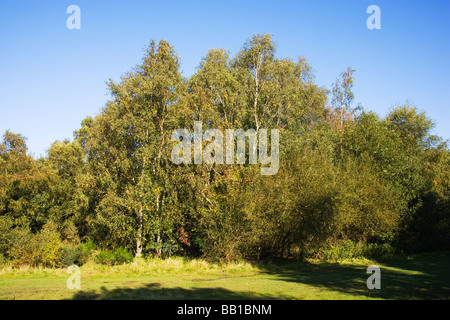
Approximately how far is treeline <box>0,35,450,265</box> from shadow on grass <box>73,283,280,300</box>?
874 cm

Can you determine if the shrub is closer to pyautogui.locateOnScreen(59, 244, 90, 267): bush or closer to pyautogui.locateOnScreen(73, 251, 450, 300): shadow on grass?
pyautogui.locateOnScreen(59, 244, 90, 267): bush

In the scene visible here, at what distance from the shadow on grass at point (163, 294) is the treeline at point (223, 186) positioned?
8736 millimetres

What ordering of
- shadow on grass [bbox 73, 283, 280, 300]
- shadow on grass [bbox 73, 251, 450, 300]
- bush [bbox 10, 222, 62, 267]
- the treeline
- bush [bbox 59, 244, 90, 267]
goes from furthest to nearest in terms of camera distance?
bush [bbox 59, 244, 90, 267] < bush [bbox 10, 222, 62, 267] < the treeline < shadow on grass [bbox 73, 251, 450, 300] < shadow on grass [bbox 73, 283, 280, 300]

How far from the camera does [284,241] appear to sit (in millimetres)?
24656

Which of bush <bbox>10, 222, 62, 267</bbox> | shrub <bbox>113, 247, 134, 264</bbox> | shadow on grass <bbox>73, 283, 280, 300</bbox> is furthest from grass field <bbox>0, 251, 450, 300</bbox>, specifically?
bush <bbox>10, 222, 62, 267</bbox>

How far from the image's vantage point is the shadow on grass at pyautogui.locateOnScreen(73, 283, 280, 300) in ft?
38.3

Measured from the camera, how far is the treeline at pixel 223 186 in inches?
904

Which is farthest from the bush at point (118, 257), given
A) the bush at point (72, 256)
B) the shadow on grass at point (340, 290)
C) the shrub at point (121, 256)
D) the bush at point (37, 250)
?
the shadow on grass at point (340, 290)

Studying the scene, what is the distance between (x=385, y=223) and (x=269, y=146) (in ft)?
38.5

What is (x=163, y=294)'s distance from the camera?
12.5m

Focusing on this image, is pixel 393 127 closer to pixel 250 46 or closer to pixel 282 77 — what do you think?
pixel 282 77

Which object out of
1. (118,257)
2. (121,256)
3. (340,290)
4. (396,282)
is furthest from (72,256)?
(396,282)

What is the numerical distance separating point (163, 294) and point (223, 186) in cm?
1264
